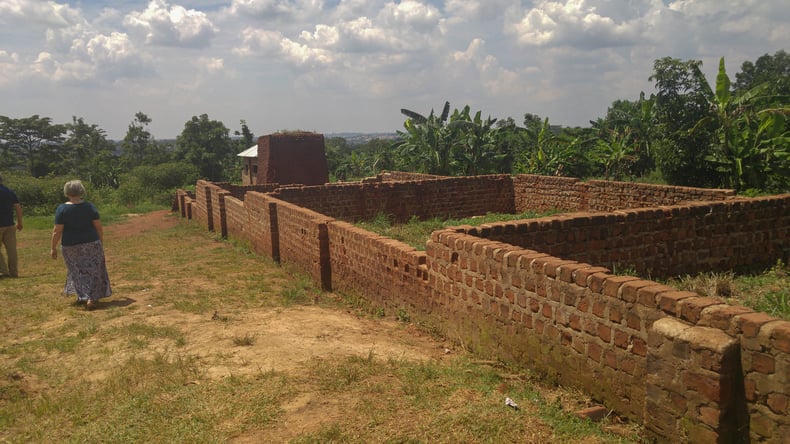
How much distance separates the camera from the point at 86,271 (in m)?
7.34

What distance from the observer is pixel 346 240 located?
8.41m

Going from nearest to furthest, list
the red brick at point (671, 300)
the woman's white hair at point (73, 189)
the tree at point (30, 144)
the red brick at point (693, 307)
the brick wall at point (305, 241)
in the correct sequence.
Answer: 1. the red brick at point (693, 307)
2. the red brick at point (671, 300)
3. the woman's white hair at point (73, 189)
4. the brick wall at point (305, 241)
5. the tree at point (30, 144)

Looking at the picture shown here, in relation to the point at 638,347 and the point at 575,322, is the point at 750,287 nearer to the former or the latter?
the point at 575,322

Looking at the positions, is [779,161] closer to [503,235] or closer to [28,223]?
[503,235]

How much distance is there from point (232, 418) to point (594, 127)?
81.4 ft

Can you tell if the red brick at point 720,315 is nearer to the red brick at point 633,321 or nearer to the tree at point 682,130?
the red brick at point 633,321

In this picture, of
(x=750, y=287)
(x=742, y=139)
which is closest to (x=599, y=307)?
(x=750, y=287)

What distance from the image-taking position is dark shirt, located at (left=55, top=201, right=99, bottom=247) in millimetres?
7133

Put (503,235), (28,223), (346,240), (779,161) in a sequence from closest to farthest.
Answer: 1. (503,235)
2. (346,240)
3. (779,161)
4. (28,223)

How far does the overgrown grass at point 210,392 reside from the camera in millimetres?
3828

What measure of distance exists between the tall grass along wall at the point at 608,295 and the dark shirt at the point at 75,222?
10.5 feet

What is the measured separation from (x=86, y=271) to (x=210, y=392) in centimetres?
385

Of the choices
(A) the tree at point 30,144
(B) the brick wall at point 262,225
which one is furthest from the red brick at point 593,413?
(A) the tree at point 30,144

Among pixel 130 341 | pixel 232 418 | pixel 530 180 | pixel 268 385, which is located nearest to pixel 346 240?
pixel 130 341
